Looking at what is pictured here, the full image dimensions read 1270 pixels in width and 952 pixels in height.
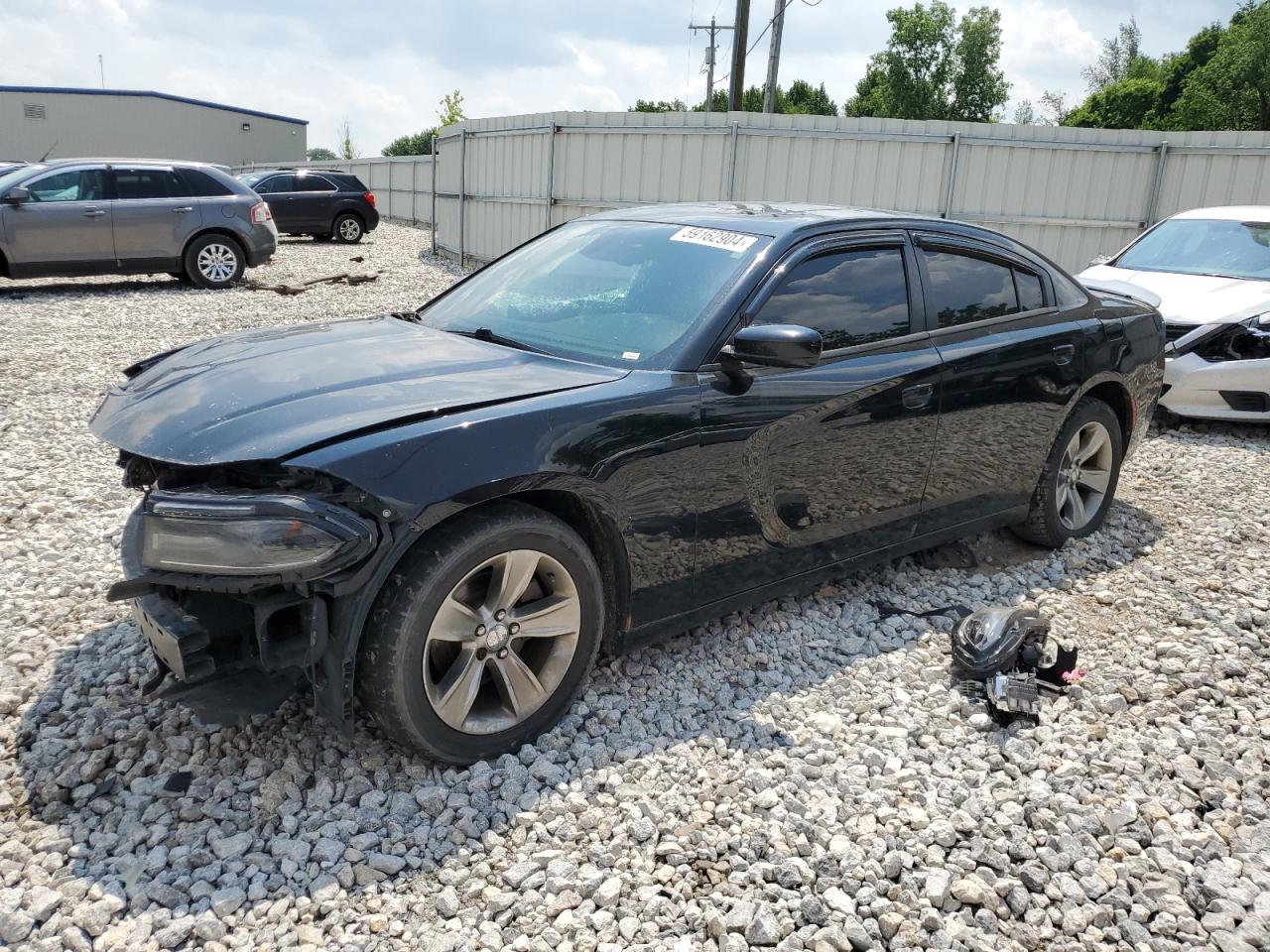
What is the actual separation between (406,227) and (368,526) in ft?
95.0

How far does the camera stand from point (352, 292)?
1317cm

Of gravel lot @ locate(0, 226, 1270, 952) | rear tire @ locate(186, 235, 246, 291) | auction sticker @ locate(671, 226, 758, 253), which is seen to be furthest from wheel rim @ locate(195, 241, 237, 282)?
auction sticker @ locate(671, 226, 758, 253)

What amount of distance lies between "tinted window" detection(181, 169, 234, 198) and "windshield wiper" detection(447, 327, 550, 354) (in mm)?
11078

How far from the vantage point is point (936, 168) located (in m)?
13.1

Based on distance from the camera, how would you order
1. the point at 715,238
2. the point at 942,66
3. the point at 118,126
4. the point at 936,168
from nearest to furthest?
the point at 715,238, the point at 936,168, the point at 118,126, the point at 942,66

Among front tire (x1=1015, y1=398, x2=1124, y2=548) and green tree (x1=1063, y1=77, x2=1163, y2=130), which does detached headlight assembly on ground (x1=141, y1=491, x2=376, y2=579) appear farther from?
green tree (x1=1063, y1=77, x2=1163, y2=130)

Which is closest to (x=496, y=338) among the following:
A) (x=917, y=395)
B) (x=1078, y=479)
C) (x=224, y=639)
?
(x=224, y=639)

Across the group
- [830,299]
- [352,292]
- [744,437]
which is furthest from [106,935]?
[352,292]

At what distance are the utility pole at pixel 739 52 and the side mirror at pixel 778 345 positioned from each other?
18.9 metres

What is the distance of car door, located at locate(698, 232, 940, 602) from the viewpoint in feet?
11.0

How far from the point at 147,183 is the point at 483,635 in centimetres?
1233

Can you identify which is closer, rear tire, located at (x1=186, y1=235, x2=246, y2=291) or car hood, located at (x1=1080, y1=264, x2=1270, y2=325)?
car hood, located at (x1=1080, y1=264, x2=1270, y2=325)

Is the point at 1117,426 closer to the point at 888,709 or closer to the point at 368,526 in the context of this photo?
the point at 888,709

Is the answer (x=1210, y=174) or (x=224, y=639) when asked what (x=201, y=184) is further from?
(x=1210, y=174)
